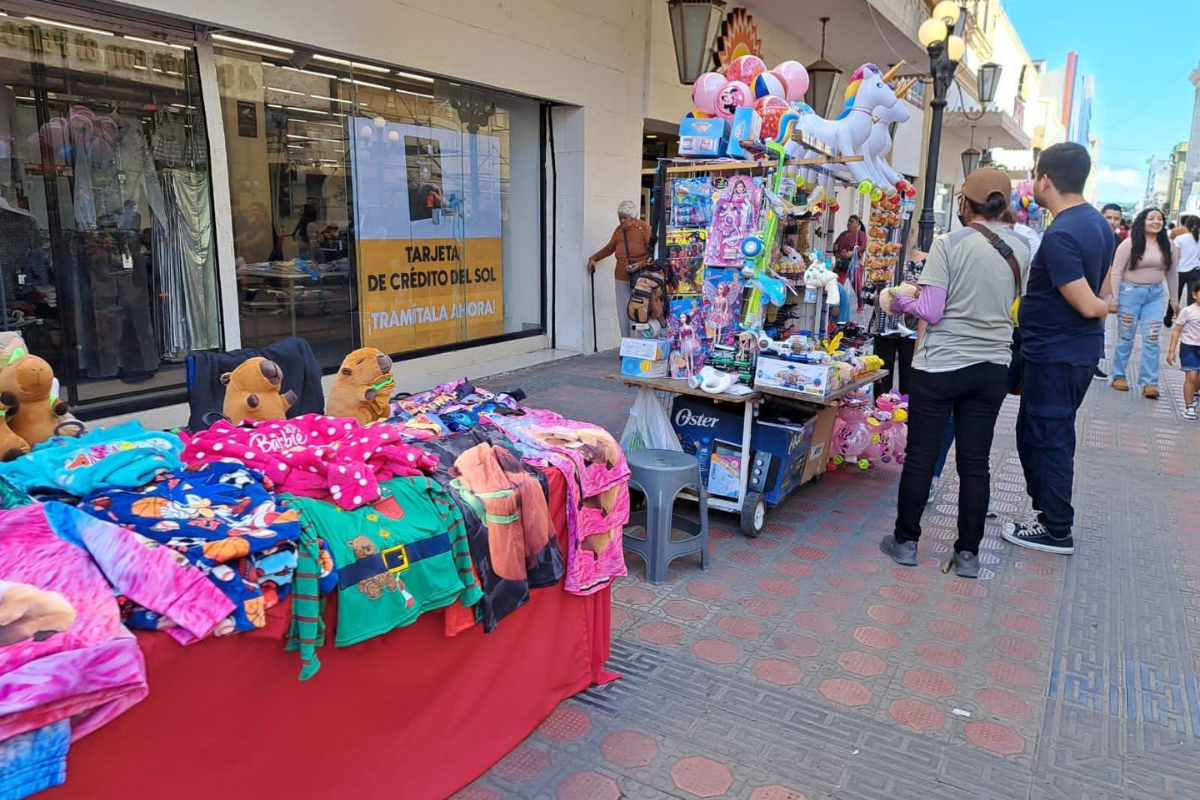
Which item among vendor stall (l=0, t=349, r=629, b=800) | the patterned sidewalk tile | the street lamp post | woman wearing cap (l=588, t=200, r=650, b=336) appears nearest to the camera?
vendor stall (l=0, t=349, r=629, b=800)

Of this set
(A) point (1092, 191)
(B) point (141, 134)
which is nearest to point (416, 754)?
(B) point (141, 134)

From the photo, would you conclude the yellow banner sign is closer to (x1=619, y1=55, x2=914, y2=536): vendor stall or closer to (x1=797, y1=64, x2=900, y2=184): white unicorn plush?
(x1=619, y1=55, x2=914, y2=536): vendor stall

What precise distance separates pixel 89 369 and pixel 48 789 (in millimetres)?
5039

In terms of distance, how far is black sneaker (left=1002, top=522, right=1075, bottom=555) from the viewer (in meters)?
4.35

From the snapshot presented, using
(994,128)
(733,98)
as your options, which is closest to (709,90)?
(733,98)

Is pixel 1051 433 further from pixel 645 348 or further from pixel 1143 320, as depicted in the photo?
pixel 1143 320

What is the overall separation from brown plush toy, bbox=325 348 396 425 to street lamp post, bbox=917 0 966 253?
6323mm

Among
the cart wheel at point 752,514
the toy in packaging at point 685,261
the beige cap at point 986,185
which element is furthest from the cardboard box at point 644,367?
the beige cap at point 986,185

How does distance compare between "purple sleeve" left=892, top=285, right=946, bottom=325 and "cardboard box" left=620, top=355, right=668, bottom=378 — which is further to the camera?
"cardboard box" left=620, top=355, right=668, bottom=378

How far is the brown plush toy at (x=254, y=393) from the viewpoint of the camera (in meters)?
2.83

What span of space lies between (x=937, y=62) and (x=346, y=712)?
27.4 feet

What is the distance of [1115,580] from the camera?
13.3ft

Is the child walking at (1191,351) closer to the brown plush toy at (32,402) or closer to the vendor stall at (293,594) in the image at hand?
the vendor stall at (293,594)

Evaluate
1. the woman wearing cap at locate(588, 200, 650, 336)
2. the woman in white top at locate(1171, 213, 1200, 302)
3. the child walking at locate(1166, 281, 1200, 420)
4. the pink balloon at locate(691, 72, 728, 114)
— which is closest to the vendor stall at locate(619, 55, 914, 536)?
the pink balloon at locate(691, 72, 728, 114)
